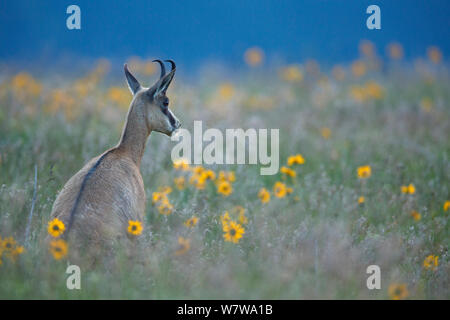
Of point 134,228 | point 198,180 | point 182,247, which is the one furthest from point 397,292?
point 198,180

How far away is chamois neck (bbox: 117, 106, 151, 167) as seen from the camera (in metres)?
6.56

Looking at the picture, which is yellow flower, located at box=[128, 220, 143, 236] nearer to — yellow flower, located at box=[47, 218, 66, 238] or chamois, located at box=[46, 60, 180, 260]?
chamois, located at box=[46, 60, 180, 260]

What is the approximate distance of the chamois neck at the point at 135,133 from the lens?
21.5 ft

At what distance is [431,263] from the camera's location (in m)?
5.89

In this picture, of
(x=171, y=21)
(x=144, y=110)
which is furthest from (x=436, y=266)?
(x=171, y=21)

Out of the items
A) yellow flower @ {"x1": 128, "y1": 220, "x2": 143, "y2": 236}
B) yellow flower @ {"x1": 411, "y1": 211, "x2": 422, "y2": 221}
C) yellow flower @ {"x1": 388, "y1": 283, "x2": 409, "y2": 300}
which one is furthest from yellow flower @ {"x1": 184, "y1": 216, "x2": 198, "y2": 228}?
yellow flower @ {"x1": 411, "y1": 211, "x2": 422, "y2": 221}

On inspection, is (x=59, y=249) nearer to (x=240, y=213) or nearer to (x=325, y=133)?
(x=240, y=213)

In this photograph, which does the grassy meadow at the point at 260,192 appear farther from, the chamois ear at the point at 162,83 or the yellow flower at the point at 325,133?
the chamois ear at the point at 162,83

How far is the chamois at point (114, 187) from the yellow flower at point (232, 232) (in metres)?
0.96

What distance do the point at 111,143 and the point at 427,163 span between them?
206 inches

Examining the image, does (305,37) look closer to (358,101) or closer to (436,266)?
(358,101)

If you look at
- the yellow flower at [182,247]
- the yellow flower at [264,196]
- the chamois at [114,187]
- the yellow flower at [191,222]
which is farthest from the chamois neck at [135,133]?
the yellow flower at [264,196]

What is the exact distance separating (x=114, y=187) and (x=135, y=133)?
1151 mm

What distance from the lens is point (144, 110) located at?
664 centimetres
